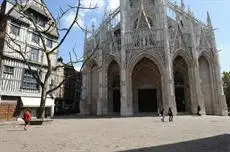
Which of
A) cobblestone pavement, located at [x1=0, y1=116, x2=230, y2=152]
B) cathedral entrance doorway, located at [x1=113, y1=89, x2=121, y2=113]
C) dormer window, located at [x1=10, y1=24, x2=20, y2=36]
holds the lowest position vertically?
cobblestone pavement, located at [x1=0, y1=116, x2=230, y2=152]

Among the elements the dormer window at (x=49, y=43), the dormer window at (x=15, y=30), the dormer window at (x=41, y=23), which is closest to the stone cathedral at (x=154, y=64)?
the dormer window at (x=49, y=43)

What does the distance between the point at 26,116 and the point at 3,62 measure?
8.66 meters

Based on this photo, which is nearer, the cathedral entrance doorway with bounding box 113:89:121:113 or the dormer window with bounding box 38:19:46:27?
the dormer window with bounding box 38:19:46:27

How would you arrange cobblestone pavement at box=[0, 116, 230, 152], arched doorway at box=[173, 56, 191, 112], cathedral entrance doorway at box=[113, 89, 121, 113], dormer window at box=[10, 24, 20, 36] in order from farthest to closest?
cathedral entrance doorway at box=[113, 89, 121, 113], arched doorway at box=[173, 56, 191, 112], dormer window at box=[10, 24, 20, 36], cobblestone pavement at box=[0, 116, 230, 152]

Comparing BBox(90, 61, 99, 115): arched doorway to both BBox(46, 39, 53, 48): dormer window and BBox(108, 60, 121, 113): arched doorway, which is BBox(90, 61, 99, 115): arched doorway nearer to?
BBox(108, 60, 121, 113): arched doorway

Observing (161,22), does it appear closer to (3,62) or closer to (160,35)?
(160,35)

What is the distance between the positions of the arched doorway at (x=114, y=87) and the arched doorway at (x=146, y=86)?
2472 mm

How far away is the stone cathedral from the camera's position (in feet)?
71.7

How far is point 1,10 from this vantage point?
18.1m

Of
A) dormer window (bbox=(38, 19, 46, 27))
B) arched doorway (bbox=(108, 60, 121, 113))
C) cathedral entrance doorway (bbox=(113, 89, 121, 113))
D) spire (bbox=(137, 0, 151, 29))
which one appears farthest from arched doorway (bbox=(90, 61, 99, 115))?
spire (bbox=(137, 0, 151, 29))

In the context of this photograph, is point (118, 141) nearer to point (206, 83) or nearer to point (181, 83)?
point (181, 83)

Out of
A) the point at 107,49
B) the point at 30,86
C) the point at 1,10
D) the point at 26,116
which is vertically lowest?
the point at 26,116

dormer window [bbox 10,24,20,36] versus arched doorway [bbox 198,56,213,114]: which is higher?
dormer window [bbox 10,24,20,36]

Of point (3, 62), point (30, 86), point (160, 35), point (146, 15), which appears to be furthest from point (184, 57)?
point (3, 62)
